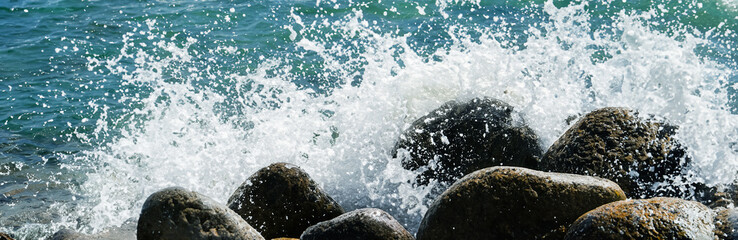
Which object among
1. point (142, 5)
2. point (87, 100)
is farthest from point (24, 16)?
point (87, 100)

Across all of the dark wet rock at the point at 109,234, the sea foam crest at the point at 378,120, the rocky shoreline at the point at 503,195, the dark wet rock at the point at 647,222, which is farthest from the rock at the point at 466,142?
the dark wet rock at the point at 109,234

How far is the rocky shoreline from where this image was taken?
11.0 ft

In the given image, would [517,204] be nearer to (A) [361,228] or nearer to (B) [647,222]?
(B) [647,222]

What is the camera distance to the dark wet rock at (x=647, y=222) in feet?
10.5

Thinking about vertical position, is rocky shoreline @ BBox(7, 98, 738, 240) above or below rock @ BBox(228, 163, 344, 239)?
above

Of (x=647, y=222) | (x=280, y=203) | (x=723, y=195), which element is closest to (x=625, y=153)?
(x=723, y=195)

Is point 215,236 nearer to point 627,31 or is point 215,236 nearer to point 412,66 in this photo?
point 412,66

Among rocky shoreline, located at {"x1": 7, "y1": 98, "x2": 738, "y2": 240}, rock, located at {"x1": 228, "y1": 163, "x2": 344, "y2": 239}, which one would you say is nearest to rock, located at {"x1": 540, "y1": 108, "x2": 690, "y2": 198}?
rocky shoreline, located at {"x1": 7, "y1": 98, "x2": 738, "y2": 240}

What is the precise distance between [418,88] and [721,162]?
268 cm

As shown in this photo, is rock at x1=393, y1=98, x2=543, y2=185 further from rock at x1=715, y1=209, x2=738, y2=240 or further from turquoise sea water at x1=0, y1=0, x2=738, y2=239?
rock at x1=715, y1=209, x2=738, y2=240

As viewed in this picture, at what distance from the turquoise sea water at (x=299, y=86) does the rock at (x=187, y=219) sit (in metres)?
1.81

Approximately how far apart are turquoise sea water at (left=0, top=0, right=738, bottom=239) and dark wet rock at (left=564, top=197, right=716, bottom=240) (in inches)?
63.2

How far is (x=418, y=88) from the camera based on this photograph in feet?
21.3

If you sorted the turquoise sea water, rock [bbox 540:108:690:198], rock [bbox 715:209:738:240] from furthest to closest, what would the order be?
the turquoise sea water, rock [bbox 540:108:690:198], rock [bbox 715:209:738:240]
